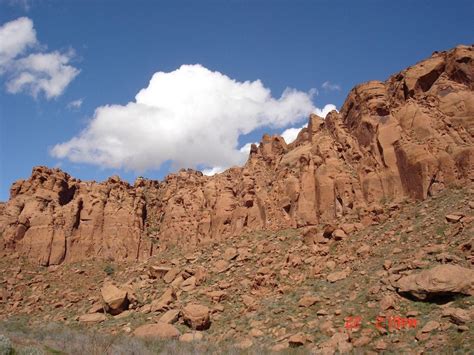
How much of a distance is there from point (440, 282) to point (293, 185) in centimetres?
2150

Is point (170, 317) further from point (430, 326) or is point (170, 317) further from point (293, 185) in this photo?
point (293, 185)

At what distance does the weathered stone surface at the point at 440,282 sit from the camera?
57.3 feet

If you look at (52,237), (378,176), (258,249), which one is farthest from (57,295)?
(378,176)

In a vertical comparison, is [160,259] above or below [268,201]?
below

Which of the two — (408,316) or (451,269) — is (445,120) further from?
(408,316)

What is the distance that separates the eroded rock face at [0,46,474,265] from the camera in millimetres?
30953

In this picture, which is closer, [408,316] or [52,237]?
[408,316]

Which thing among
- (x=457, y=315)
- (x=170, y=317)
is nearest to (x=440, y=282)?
(x=457, y=315)

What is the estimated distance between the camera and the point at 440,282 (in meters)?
17.9

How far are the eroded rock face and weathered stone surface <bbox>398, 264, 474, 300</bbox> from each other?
1110 centimetres

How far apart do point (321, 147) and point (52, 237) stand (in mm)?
34323

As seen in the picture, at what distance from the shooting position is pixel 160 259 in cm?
4219

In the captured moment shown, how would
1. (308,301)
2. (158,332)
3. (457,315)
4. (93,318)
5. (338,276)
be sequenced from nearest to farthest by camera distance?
(457,315), (308,301), (158,332), (338,276), (93,318)

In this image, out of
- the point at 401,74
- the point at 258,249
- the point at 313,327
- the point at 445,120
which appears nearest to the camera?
the point at 313,327
